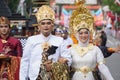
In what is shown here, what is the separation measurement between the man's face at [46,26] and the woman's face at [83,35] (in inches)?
17.8

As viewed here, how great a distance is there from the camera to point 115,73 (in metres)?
19.0

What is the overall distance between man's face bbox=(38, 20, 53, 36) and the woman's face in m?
0.45

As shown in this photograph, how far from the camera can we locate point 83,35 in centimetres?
770

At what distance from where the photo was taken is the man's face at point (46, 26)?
7.51 m

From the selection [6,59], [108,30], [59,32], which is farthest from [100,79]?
[108,30]

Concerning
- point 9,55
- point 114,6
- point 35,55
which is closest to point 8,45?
point 9,55

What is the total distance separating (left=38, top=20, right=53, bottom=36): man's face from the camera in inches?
296

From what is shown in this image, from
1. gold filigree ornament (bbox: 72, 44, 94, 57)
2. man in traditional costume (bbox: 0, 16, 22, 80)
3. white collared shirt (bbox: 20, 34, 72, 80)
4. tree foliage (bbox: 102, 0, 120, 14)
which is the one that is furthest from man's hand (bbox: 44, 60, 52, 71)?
tree foliage (bbox: 102, 0, 120, 14)

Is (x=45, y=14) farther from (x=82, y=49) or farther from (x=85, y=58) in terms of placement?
(x=85, y=58)

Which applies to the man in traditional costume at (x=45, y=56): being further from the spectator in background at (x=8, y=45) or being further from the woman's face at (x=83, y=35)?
the spectator in background at (x=8, y=45)

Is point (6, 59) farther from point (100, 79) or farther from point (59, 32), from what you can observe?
point (59, 32)

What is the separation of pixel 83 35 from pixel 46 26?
0.55 metres

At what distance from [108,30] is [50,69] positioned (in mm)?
67972

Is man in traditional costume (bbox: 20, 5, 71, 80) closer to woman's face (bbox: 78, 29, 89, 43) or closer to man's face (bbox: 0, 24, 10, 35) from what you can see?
woman's face (bbox: 78, 29, 89, 43)
